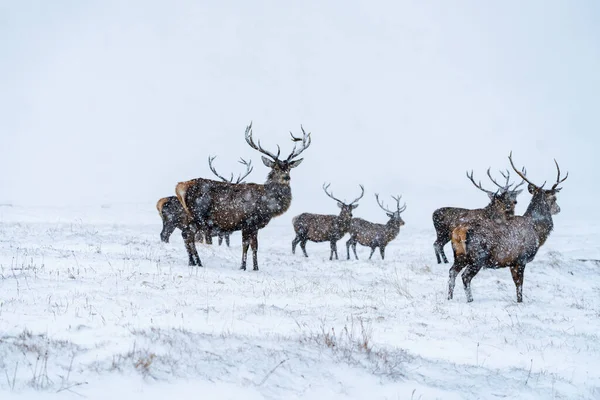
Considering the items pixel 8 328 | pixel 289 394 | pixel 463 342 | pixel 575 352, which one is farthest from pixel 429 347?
pixel 8 328

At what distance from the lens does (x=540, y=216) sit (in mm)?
10414

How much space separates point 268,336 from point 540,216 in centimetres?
737

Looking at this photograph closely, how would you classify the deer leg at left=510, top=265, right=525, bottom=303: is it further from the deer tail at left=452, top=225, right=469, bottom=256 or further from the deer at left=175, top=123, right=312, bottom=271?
the deer at left=175, top=123, right=312, bottom=271

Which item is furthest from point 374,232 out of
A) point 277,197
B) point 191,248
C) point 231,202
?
point 191,248

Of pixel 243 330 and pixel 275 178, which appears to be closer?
pixel 243 330

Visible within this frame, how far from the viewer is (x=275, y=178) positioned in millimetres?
11883

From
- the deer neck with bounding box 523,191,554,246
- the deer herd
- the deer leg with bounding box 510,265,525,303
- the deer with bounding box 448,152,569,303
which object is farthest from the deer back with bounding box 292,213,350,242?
the deer leg with bounding box 510,265,525,303

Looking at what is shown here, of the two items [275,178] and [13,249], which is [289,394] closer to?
[275,178]

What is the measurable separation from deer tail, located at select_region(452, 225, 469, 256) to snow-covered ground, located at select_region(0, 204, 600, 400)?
94 cm

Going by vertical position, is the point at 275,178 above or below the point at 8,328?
above

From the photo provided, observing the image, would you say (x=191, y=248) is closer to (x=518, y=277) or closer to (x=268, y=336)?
(x=268, y=336)

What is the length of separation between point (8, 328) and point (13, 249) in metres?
7.42

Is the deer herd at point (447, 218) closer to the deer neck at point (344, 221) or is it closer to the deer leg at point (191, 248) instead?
the deer leg at point (191, 248)

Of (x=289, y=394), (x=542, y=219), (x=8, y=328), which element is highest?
(x=542, y=219)
